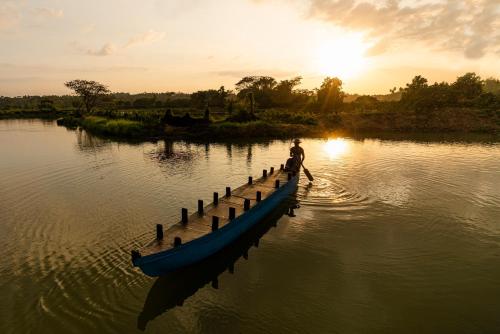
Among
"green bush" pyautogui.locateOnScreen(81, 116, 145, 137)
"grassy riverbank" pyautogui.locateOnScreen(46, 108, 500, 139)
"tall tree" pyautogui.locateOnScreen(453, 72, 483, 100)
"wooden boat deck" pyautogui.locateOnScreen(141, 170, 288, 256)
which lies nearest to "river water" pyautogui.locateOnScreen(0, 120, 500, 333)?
"wooden boat deck" pyautogui.locateOnScreen(141, 170, 288, 256)

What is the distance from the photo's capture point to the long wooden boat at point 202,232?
1120 centimetres

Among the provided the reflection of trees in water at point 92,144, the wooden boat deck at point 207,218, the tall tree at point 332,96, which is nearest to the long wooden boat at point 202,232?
the wooden boat deck at point 207,218

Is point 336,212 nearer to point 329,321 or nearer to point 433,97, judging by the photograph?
point 329,321

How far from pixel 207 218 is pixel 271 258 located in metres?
3.41

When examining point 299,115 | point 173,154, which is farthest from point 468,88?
Result: point 173,154

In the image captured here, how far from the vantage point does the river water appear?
10.6m

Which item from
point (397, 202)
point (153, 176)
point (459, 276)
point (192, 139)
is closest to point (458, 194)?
point (397, 202)

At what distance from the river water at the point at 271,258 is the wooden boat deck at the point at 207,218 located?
1673 millimetres

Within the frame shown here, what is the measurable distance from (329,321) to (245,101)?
8209cm

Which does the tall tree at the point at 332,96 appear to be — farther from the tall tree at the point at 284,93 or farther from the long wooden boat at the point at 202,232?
the long wooden boat at the point at 202,232

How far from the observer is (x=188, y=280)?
42.4 ft

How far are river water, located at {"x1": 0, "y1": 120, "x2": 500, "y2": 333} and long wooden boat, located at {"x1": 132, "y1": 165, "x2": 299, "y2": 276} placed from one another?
45.2 inches

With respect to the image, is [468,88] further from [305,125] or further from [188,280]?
[188,280]

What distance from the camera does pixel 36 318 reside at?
414 inches
